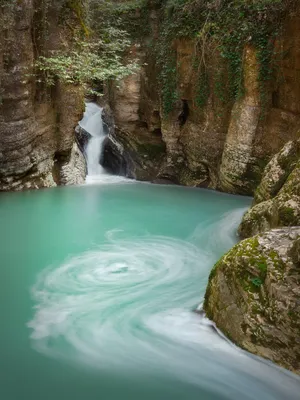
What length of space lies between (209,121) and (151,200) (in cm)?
310

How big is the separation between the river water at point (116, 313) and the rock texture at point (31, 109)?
219 cm

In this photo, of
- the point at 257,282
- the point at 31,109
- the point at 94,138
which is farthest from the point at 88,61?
the point at 257,282

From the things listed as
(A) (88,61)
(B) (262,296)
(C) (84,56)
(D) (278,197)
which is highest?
(C) (84,56)

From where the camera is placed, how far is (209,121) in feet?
37.3

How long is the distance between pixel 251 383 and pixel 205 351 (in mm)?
542

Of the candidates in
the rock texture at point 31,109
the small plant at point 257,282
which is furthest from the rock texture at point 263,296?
the rock texture at point 31,109

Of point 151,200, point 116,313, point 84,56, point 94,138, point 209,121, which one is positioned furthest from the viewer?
point 94,138

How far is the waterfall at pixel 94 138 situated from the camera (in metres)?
13.6

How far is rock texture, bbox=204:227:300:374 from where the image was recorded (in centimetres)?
336

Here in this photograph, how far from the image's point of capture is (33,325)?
165 inches

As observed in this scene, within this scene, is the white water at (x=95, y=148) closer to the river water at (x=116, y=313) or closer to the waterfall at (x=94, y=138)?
the waterfall at (x=94, y=138)

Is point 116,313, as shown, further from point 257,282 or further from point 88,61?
point 88,61

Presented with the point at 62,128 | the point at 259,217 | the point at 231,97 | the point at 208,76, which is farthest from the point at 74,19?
the point at 259,217

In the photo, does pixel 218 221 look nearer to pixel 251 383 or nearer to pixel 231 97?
pixel 231 97
